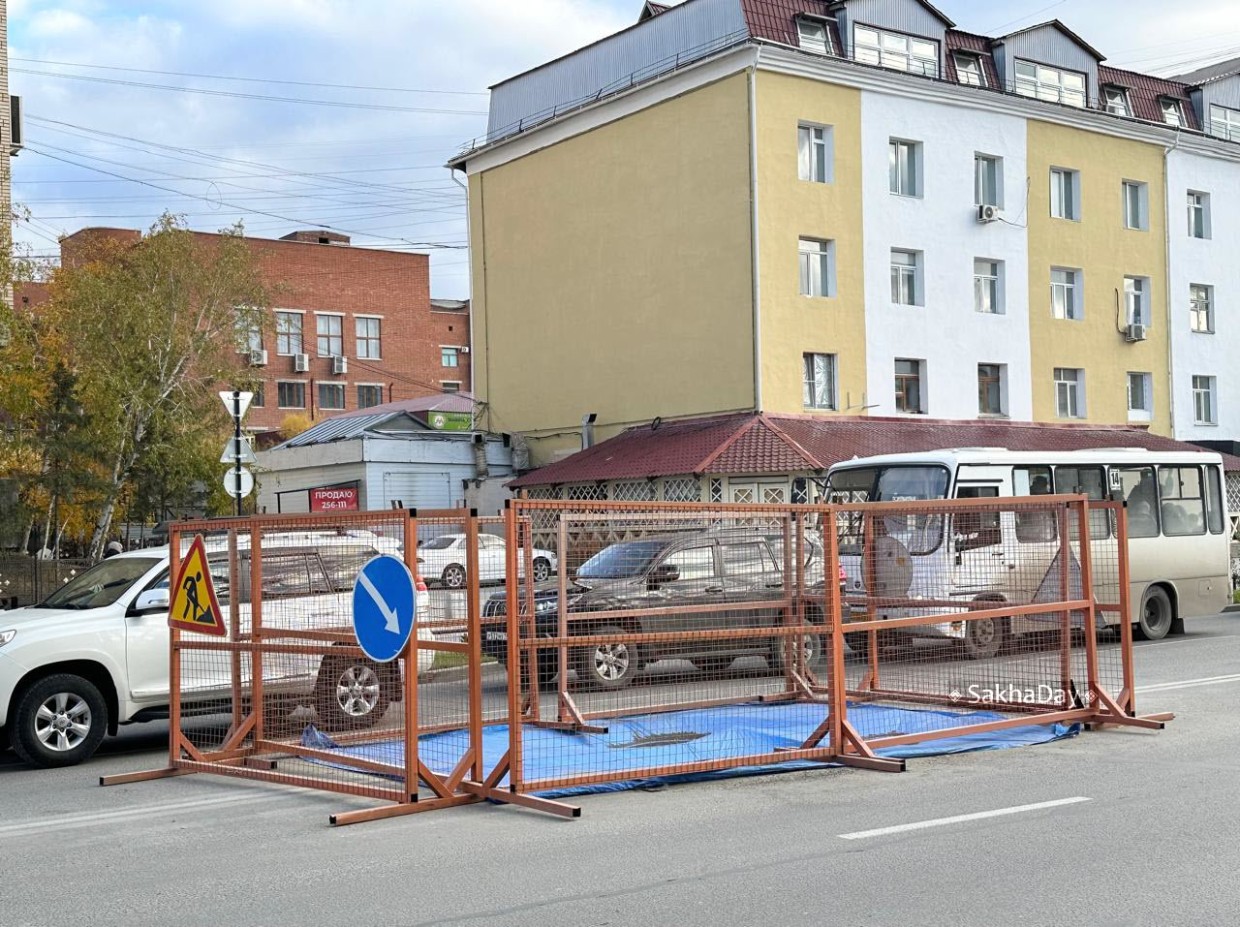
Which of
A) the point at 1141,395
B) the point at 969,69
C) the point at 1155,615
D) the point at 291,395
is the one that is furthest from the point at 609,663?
the point at 291,395

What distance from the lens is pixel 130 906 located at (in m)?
6.73

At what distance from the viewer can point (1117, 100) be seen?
132 ft

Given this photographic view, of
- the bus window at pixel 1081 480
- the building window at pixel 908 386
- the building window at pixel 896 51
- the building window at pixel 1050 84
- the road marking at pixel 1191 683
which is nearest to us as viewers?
the road marking at pixel 1191 683

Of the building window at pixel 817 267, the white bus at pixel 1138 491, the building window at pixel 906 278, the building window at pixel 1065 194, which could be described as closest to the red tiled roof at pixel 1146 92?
the building window at pixel 1065 194

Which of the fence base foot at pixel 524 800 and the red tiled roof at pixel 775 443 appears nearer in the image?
the fence base foot at pixel 524 800

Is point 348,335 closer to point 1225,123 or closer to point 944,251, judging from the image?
point 944,251

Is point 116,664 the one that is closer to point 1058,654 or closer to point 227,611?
point 227,611

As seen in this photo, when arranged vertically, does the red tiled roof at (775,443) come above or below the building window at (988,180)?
below

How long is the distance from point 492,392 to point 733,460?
12.1 meters

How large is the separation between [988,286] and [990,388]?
8.70ft

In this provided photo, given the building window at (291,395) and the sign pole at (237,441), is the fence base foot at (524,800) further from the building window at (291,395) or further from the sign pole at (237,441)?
the building window at (291,395)

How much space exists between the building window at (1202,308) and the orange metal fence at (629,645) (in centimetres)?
3232

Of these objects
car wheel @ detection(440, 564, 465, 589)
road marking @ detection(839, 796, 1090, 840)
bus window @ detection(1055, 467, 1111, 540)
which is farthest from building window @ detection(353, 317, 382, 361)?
road marking @ detection(839, 796, 1090, 840)

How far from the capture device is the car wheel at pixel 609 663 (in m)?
10.1
